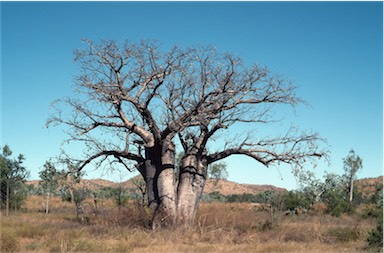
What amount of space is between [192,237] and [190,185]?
207 cm

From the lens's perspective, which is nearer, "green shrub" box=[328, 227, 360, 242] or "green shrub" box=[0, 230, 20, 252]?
"green shrub" box=[0, 230, 20, 252]

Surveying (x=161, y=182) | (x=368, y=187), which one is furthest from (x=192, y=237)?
(x=368, y=187)

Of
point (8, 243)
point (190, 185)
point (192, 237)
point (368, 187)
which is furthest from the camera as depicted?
point (368, 187)

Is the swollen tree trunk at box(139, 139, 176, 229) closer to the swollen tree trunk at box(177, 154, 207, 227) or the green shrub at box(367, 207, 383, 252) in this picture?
the swollen tree trunk at box(177, 154, 207, 227)

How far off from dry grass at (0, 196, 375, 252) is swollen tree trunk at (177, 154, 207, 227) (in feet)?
1.32

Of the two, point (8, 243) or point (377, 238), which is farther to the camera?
point (377, 238)

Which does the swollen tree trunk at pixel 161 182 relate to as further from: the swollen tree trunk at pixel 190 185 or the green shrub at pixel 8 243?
the green shrub at pixel 8 243

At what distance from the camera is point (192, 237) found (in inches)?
493

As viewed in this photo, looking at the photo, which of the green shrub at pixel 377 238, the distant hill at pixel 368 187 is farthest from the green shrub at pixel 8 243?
the distant hill at pixel 368 187

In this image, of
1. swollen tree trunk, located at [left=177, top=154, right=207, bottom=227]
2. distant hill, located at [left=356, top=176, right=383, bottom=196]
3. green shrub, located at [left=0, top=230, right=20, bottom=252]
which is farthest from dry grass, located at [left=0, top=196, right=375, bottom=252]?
distant hill, located at [left=356, top=176, right=383, bottom=196]

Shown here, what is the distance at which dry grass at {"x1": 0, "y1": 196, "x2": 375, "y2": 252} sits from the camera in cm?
1048

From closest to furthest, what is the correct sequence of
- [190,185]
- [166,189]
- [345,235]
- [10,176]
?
1. [345,235]
2. [166,189]
3. [190,185]
4. [10,176]

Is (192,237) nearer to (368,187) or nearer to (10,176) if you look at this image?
(10,176)

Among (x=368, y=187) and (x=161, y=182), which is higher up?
(x=368, y=187)
